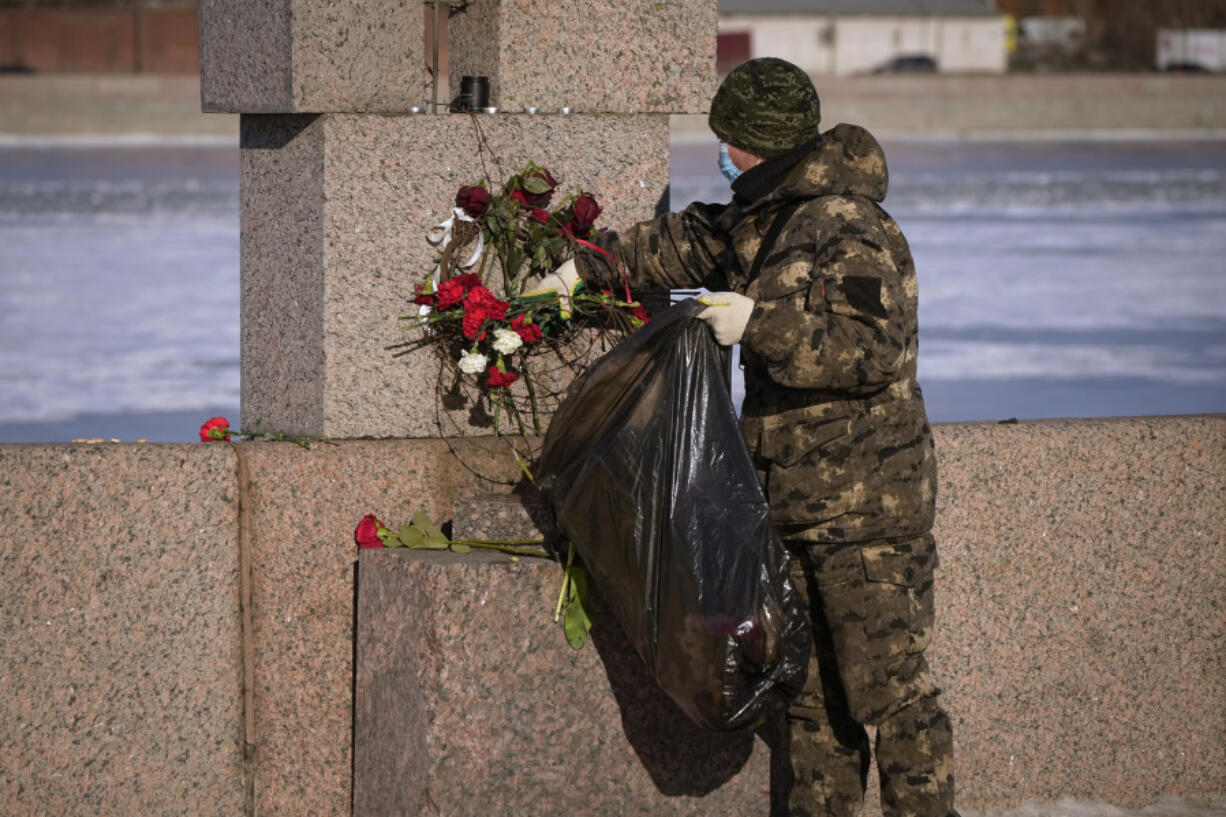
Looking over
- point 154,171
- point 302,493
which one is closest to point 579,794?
point 302,493

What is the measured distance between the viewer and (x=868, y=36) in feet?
204

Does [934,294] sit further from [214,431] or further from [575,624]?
[575,624]

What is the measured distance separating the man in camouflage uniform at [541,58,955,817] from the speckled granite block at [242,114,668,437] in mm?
739

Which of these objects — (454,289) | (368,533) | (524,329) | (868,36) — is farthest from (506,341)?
(868,36)

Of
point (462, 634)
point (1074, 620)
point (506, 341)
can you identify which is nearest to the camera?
point (462, 634)

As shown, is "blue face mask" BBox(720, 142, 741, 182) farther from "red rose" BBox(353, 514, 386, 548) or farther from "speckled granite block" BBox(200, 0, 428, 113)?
"red rose" BBox(353, 514, 386, 548)

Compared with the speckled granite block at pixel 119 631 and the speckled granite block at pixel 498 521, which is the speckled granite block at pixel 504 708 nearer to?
the speckled granite block at pixel 498 521

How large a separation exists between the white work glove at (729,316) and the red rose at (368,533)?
1.01 metres

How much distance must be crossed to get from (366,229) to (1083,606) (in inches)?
83.7

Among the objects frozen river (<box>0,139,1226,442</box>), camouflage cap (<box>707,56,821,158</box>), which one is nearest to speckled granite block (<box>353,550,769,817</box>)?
camouflage cap (<box>707,56,821,158</box>)

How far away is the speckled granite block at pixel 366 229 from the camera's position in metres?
4.10

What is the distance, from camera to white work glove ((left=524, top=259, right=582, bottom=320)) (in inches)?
162

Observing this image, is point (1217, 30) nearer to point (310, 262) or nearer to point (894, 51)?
point (894, 51)

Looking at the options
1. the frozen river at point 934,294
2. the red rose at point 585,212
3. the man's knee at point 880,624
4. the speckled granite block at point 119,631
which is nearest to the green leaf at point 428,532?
the speckled granite block at point 119,631
